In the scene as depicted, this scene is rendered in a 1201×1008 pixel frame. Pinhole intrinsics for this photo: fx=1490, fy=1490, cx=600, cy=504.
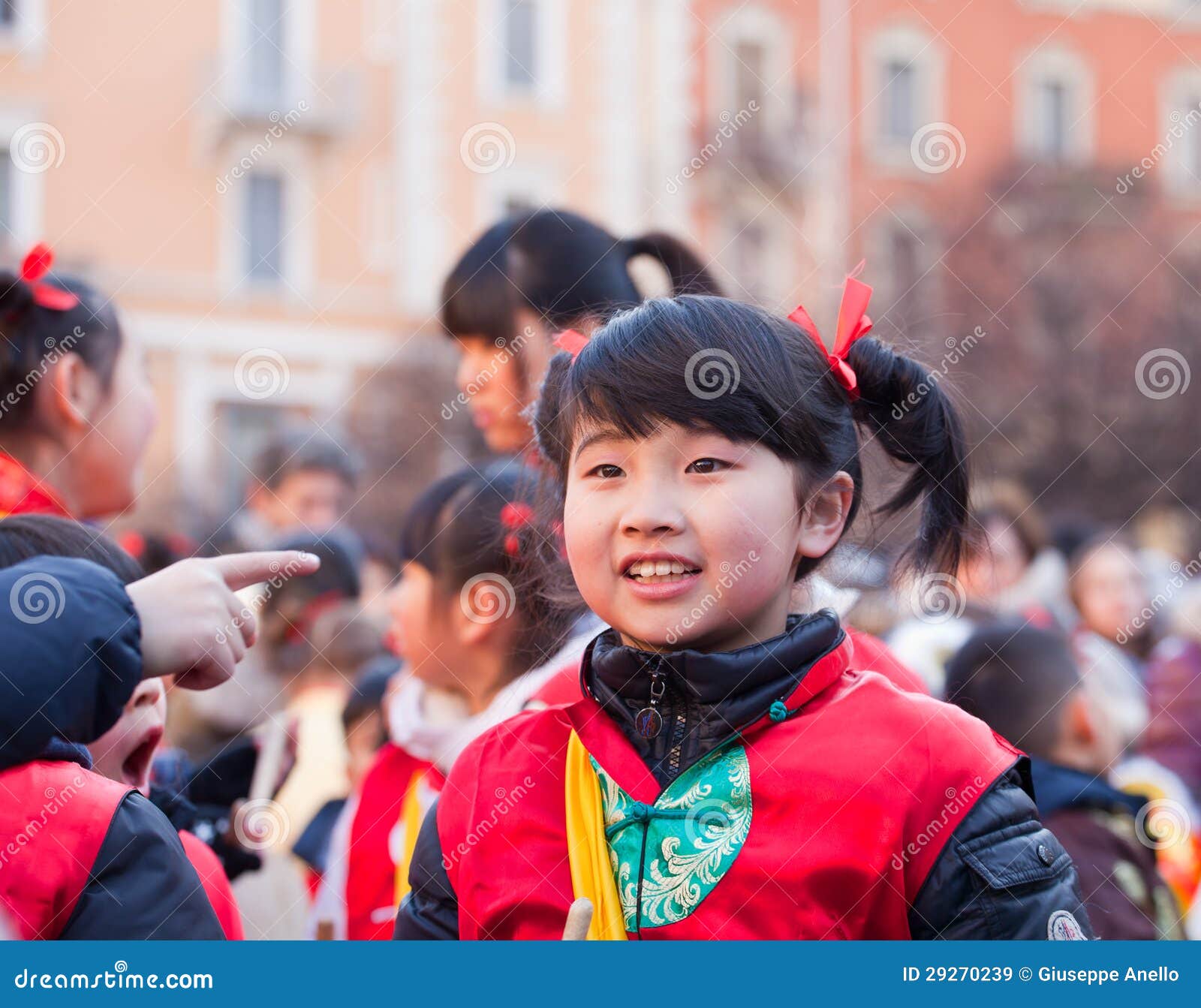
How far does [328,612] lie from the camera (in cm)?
439

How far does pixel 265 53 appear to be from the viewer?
20.8 metres

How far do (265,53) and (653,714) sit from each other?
20677 millimetres

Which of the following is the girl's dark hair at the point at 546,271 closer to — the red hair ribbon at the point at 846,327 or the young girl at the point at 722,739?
the red hair ribbon at the point at 846,327

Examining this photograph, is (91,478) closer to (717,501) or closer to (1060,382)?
(717,501)

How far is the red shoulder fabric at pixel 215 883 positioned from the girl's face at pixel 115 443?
0.89m

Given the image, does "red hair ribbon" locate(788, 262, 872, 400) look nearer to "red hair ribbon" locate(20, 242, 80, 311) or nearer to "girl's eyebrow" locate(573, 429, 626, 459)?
"girl's eyebrow" locate(573, 429, 626, 459)

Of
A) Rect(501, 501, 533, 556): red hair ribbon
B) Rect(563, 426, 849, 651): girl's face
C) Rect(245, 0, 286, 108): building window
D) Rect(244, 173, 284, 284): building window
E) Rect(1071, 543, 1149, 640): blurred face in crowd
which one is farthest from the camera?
Rect(245, 0, 286, 108): building window

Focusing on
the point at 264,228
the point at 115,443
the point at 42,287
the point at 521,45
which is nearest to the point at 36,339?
the point at 42,287

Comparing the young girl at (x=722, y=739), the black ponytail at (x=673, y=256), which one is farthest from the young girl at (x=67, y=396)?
the young girl at (x=722, y=739)

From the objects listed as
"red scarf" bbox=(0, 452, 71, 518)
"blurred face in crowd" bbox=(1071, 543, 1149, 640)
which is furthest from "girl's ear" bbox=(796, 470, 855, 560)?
"blurred face in crowd" bbox=(1071, 543, 1149, 640)

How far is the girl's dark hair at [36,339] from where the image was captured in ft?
9.23

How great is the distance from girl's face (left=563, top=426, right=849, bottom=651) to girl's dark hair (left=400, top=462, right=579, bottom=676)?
0.62 meters

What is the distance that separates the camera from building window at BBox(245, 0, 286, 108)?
20562 mm

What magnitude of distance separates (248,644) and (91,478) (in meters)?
1.04
